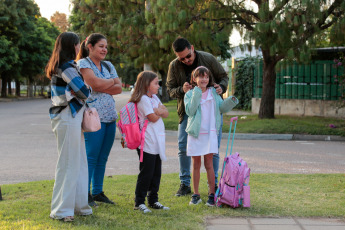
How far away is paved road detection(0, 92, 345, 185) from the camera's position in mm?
8445

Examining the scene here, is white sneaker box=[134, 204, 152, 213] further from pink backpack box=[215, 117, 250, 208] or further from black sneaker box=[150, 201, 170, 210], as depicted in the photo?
pink backpack box=[215, 117, 250, 208]

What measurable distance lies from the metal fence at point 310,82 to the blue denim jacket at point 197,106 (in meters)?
13.8

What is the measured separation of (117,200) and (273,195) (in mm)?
1932

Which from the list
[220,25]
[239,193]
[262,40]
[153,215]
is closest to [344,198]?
[239,193]

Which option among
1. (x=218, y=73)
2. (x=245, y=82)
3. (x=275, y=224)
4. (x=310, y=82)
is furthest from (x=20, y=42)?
(x=275, y=224)

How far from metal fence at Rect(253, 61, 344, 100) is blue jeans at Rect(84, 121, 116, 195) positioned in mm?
14357

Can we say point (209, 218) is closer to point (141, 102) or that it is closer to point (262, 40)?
point (141, 102)

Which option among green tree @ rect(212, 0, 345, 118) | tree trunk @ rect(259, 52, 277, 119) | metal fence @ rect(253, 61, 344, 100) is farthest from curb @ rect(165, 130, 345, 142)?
metal fence @ rect(253, 61, 344, 100)

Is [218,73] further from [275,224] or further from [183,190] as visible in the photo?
[275,224]

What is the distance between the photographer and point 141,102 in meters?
5.41

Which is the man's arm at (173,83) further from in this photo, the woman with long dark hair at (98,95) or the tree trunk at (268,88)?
the tree trunk at (268,88)

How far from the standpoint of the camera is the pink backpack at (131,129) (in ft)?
17.3

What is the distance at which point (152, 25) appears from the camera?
53.6 ft

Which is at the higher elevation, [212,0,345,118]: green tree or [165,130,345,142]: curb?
[212,0,345,118]: green tree
